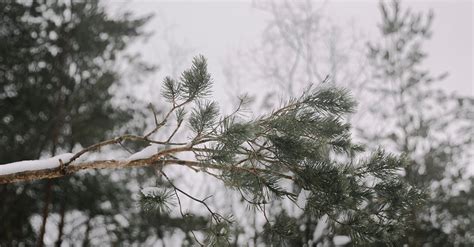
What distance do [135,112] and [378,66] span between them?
19.1 feet

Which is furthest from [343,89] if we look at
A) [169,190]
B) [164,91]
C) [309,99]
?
[169,190]

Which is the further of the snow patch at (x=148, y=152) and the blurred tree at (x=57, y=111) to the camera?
the blurred tree at (x=57, y=111)

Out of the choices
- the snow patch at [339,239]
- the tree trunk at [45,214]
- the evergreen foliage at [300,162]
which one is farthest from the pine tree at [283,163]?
the tree trunk at [45,214]

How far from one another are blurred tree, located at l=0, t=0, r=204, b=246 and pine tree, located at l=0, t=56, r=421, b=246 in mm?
6289

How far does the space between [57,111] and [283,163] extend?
24.1ft

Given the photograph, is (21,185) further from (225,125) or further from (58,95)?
(225,125)

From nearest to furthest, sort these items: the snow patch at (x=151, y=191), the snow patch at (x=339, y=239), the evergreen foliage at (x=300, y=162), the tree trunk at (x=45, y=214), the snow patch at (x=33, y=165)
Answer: the evergreen foliage at (x=300, y=162) → the snow patch at (x=151, y=191) → the snow patch at (x=33, y=165) → the snow patch at (x=339, y=239) → the tree trunk at (x=45, y=214)

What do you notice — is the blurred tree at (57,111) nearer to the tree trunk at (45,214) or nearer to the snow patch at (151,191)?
the tree trunk at (45,214)

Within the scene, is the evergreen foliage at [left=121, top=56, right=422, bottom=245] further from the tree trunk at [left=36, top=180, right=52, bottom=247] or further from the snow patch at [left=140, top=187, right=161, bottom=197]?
the tree trunk at [left=36, top=180, right=52, bottom=247]

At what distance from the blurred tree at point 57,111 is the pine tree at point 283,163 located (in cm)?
629

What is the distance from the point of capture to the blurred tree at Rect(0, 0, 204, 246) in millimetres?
8031

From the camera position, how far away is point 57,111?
8312mm

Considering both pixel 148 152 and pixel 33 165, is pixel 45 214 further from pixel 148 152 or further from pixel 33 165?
pixel 148 152

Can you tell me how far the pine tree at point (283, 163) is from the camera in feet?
7.16
